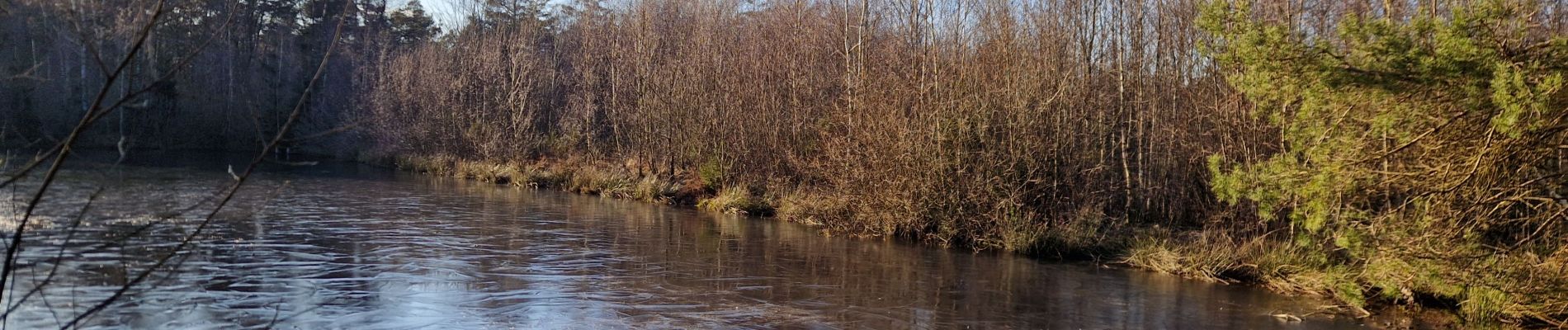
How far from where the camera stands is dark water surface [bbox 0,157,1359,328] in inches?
376

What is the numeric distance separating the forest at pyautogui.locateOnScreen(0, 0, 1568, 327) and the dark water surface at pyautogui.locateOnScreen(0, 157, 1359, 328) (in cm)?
98

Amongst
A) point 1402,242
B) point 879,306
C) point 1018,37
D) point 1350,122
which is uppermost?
point 1018,37

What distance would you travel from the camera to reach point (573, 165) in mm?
30906

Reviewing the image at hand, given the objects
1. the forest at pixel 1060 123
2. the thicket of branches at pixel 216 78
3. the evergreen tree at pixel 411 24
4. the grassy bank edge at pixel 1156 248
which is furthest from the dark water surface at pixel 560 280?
the evergreen tree at pixel 411 24

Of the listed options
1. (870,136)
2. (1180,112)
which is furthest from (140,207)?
(1180,112)

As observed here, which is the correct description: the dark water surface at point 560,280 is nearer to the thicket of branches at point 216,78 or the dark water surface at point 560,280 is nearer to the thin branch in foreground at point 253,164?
the thin branch in foreground at point 253,164

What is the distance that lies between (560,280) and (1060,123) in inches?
324

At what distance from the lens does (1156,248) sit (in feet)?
46.9

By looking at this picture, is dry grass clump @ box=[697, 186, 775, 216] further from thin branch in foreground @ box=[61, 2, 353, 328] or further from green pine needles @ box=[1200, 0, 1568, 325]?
thin branch in foreground @ box=[61, 2, 353, 328]

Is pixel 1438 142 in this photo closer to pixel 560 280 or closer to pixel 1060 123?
pixel 1060 123

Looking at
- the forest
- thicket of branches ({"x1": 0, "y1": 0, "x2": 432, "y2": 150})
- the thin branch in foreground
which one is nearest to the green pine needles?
the forest

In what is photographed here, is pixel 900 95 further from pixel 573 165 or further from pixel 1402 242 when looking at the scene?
pixel 573 165

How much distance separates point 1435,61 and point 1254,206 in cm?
657

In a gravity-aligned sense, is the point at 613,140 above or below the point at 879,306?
above
